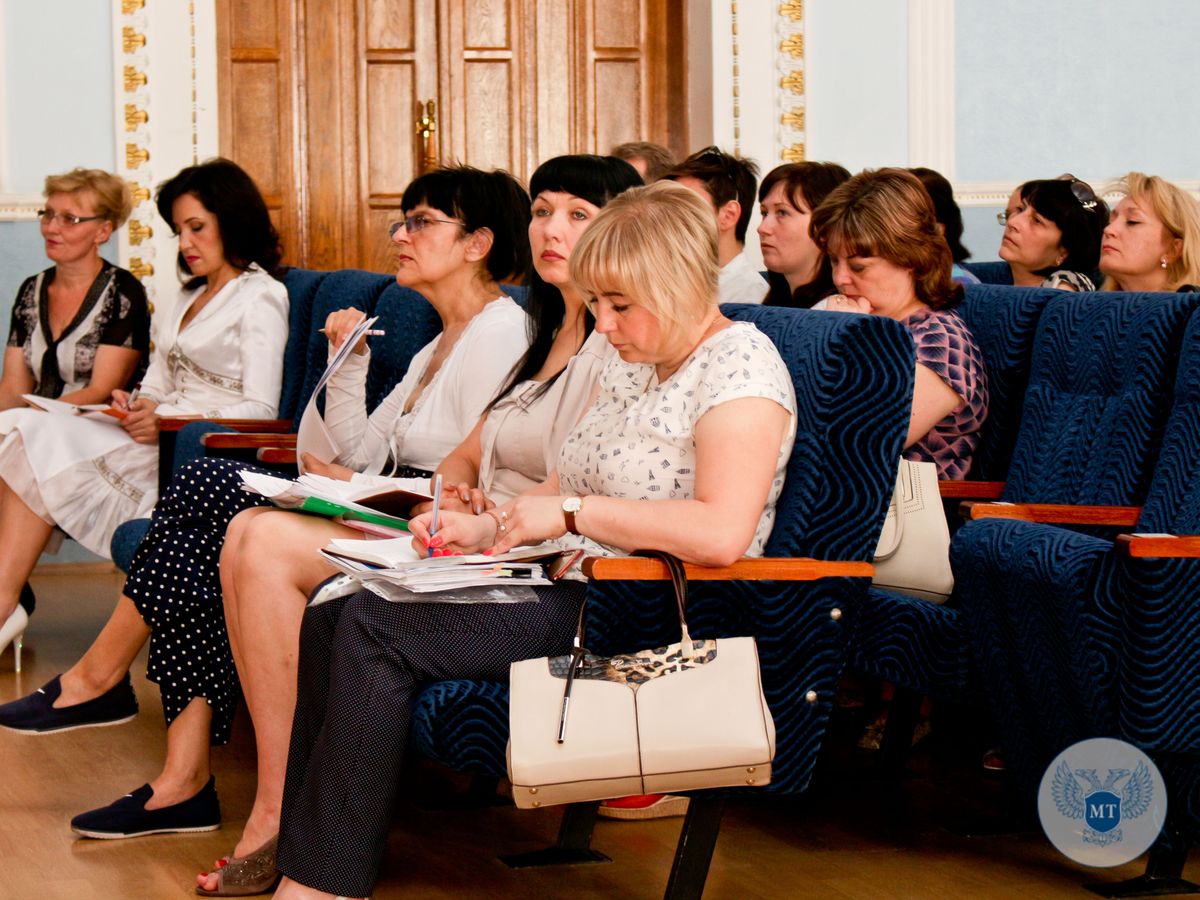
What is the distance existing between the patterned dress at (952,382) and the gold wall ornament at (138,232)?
336cm

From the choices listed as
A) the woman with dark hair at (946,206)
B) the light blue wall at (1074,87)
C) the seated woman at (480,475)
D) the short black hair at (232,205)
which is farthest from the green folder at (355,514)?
the light blue wall at (1074,87)

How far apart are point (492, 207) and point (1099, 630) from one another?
1.59 m

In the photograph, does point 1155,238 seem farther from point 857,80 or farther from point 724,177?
point 857,80

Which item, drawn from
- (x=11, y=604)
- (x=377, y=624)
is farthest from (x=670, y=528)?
(x=11, y=604)

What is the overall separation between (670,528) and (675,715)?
0.26 metres

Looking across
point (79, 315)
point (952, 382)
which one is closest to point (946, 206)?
point (952, 382)

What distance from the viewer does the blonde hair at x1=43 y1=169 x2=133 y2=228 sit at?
15.9 ft

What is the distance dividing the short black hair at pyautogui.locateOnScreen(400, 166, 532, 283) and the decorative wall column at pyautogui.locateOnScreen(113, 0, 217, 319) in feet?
8.24

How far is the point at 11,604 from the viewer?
3.96m

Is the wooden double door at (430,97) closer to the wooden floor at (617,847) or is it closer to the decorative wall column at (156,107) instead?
the decorative wall column at (156,107)

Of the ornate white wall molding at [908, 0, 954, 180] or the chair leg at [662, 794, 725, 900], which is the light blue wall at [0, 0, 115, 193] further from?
the chair leg at [662, 794, 725, 900]

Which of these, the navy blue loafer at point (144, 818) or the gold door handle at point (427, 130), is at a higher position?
the gold door handle at point (427, 130)

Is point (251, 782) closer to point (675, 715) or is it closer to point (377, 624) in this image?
point (377, 624)

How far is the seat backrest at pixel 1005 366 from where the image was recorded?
2.90 meters
